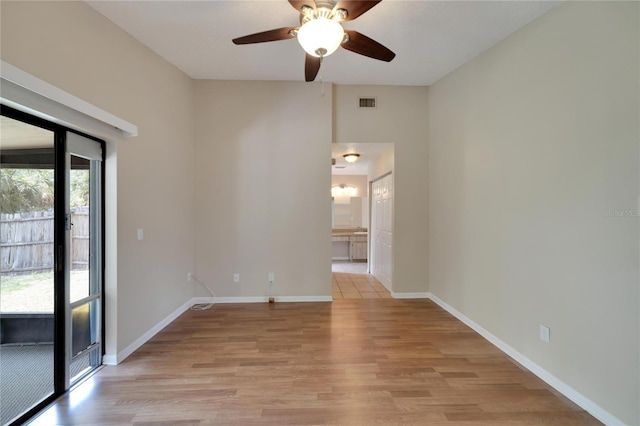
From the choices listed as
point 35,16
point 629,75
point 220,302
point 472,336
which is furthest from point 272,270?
point 629,75

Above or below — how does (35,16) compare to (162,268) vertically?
above

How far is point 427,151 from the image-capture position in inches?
168

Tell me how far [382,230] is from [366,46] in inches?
140

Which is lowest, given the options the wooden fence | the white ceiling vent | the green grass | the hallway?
the hallway

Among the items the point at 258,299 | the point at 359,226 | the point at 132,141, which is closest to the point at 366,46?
the point at 132,141

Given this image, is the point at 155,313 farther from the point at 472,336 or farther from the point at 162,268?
the point at 472,336

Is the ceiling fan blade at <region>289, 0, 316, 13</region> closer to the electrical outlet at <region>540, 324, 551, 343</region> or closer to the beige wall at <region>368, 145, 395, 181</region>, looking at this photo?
the beige wall at <region>368, 145, 395, 181</region>

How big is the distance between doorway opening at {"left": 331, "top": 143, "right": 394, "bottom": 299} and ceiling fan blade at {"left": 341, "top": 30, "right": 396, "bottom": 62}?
6.46 ft

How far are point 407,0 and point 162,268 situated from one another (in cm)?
368

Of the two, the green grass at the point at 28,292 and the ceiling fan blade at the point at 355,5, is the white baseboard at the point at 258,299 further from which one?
the ceiling fan blade at the point at 355,5

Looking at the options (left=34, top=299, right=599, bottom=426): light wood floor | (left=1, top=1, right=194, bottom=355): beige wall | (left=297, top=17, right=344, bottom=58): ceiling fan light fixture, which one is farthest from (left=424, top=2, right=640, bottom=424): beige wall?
(left=1, top=1, right=194, bottom=355): beige wall

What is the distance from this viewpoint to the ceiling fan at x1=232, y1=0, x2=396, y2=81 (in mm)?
1756

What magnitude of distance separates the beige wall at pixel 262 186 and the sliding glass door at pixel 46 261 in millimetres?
1623

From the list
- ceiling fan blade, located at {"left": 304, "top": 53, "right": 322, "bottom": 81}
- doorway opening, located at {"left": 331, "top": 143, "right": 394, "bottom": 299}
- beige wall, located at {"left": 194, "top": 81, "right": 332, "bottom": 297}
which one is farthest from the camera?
doorway opening, located at {"left": 331, "top": 143, "right": 394, "bottom": 299}
